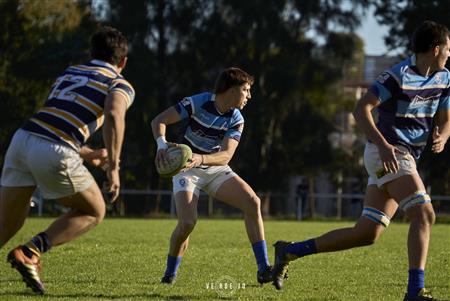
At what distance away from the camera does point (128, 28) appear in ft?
137

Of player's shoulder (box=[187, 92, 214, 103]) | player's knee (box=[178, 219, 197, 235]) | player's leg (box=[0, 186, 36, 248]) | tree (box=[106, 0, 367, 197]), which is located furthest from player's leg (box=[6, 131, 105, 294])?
tree (box=[106, 0, 367, 197])

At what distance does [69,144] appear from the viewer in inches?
272

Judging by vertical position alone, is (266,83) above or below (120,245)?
above

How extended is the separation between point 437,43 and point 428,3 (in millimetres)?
32869

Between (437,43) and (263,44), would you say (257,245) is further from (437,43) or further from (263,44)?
(263,44)

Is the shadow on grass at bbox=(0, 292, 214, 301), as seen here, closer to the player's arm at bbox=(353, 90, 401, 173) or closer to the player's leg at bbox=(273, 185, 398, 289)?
the player's leg at bbox=(273, 185, 398, 289)

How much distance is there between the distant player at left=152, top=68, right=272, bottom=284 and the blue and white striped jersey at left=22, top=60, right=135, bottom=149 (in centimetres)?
200

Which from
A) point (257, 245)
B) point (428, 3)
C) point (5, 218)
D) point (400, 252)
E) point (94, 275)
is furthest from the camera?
point (428, 3)

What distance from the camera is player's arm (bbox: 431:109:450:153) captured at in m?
7.92

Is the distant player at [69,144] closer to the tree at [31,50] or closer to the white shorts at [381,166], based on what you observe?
the white shorts at [381,166]

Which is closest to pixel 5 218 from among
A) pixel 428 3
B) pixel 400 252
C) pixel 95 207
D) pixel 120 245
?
pixel 95 207

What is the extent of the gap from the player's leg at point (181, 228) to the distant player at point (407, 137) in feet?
5.72

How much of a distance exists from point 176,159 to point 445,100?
7.59 ft

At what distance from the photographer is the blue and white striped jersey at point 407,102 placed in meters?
7.55
